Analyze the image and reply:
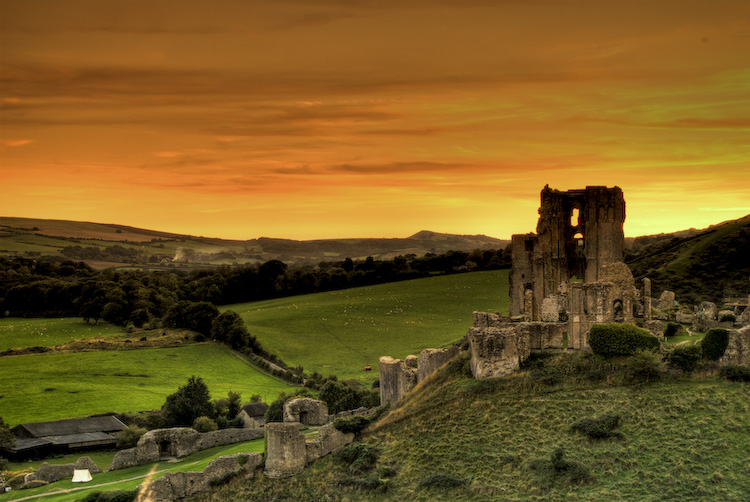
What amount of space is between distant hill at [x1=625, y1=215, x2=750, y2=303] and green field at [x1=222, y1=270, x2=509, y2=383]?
60.6 ft

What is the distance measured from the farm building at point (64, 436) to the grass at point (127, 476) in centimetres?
1005

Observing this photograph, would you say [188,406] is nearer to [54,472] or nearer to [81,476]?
[54,472]

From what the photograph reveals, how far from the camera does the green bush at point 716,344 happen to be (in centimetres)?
3350

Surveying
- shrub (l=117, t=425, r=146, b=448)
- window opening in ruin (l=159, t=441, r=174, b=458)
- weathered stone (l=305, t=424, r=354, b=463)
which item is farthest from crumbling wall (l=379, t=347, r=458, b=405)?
shrub (l=117, t=425, r=146, b=448)

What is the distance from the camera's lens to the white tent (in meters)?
44.2

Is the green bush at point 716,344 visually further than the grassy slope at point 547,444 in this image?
Yes

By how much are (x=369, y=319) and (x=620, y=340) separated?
65.3 metres

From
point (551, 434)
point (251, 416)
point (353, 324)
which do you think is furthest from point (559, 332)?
point (353, 324)

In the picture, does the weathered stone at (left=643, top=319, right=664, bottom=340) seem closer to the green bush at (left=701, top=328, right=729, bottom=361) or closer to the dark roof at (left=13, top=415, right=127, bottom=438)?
the green bush at (left=701, top=328, right=729, bottom=361)

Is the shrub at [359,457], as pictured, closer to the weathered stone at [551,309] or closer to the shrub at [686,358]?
the shrub at [686,358]

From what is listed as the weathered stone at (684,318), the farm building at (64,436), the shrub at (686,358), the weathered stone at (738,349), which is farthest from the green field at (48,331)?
the weathered stone at (738,349)

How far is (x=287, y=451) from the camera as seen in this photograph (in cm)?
3694

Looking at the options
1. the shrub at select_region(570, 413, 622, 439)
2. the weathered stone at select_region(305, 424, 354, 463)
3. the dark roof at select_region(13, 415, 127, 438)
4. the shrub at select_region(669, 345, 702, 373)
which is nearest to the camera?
the shrub at select_region(570, 413, 622, 439)

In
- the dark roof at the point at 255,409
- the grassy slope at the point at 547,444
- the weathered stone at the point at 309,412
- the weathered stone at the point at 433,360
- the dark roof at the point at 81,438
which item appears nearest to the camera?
the grassy slope at the point at 547,444
